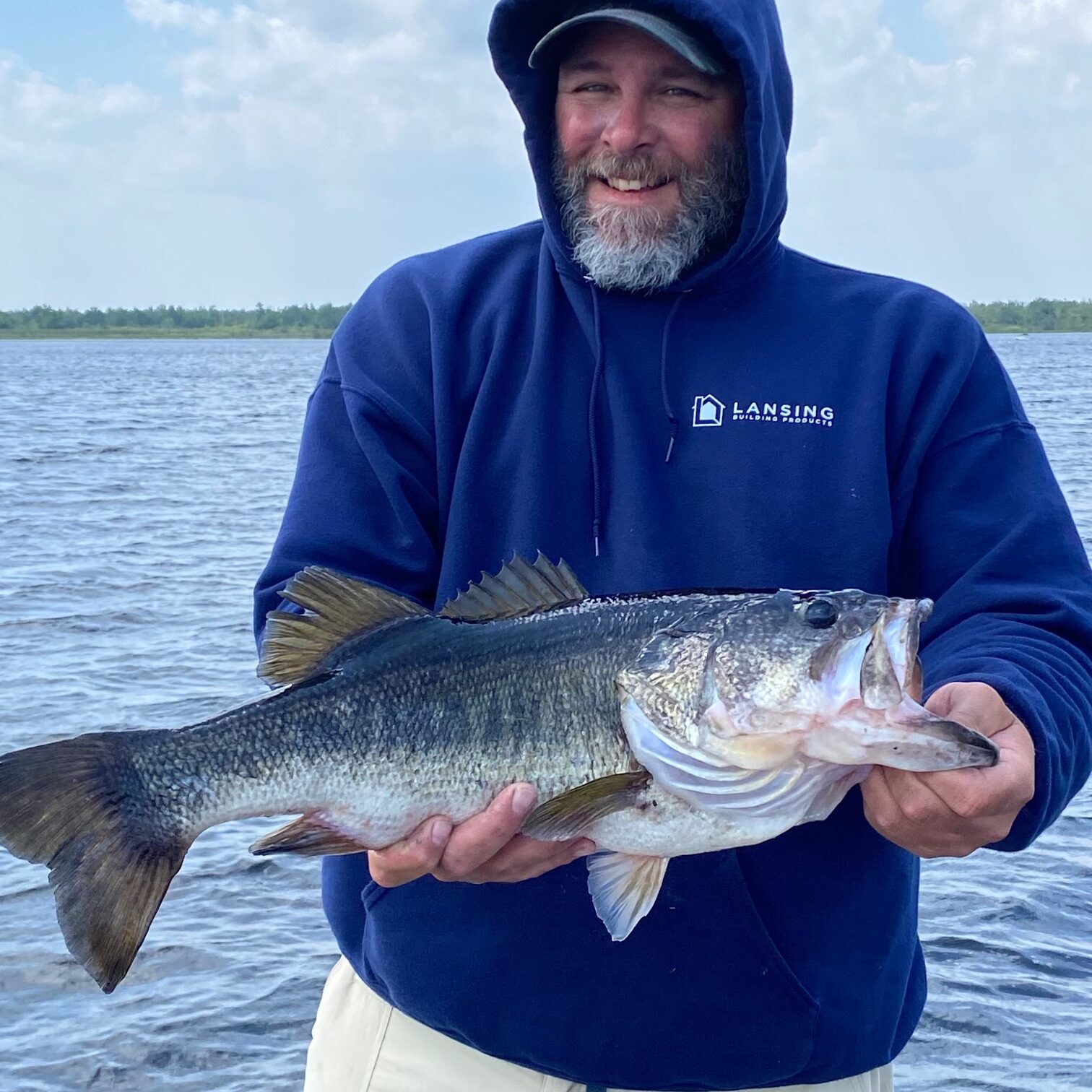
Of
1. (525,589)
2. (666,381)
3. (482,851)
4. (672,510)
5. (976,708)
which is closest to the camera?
(976,708)

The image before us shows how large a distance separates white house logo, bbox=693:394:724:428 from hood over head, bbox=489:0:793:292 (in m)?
0.32

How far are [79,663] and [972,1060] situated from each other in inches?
305

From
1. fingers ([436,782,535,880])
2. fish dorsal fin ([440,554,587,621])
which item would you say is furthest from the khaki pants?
fish dorsal fin ([440,554,587,621])

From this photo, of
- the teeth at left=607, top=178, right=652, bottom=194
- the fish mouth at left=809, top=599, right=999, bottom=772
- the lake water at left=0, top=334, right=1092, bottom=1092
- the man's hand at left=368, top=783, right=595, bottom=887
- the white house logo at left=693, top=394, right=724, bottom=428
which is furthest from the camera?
the lake water at left=0, top=334, right=1092, bottom=1092

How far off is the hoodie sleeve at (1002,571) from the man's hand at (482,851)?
0.88m

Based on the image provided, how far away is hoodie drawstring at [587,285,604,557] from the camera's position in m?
3.25

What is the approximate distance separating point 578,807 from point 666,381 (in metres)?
1.07

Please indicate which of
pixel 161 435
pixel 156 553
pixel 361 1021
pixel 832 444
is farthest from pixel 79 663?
pixel 161 435

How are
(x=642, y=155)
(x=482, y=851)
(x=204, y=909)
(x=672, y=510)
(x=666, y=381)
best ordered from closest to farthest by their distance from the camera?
(x=482, y=851) → (x=672, y=510) → (x=666, y=381) → (x=642, y=155) → (x=204, y=909)

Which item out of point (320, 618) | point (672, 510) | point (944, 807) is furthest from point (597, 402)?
point (944, 807)

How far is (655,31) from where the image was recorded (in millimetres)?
3297

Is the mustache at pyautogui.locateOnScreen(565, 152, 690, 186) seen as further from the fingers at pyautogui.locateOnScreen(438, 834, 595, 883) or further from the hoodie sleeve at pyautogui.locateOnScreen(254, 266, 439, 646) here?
the fingers at pyautogui.locateOnScreen(438, 834, 595, 883)

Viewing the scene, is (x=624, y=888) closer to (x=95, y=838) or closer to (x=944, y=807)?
(x=944, y=807)

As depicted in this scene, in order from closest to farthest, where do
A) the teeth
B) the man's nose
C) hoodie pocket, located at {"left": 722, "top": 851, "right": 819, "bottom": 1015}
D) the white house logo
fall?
hoodie pocket, located at {"left": 722, "top": 851, "right": 819, "bottom": 1015} < the white house logo < the man's nose < the teeth
